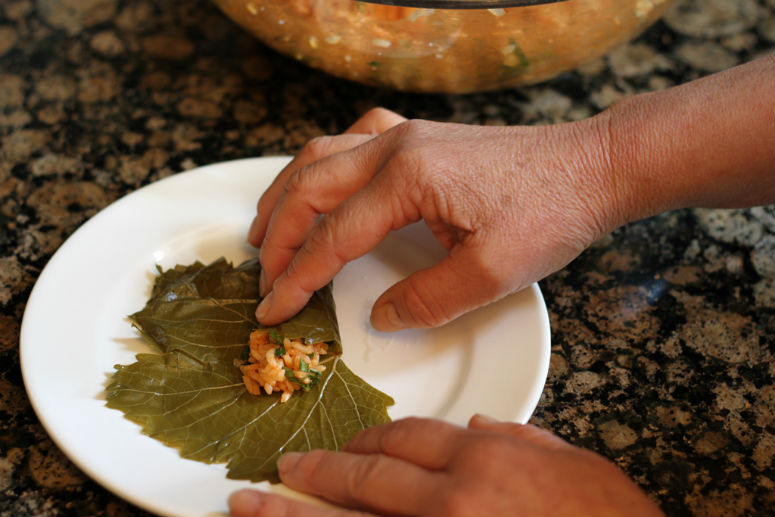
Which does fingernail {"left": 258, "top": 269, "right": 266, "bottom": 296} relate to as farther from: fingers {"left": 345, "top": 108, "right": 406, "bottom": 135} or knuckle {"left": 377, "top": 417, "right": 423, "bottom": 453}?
knuckle {"left": 377, "top": 417, "right": 423, "bottom": 453}

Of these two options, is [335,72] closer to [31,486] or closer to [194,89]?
[194,89]

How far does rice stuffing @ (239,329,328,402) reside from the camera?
1400 mm

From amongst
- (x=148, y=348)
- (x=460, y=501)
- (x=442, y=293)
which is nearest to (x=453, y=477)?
(x=460, y=501)

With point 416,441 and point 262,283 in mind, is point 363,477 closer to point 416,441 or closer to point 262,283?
point 416,441

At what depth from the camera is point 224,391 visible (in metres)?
1.41

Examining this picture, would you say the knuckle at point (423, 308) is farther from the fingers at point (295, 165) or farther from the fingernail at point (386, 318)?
the fingers at point (295, 165)

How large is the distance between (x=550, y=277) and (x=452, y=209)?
453 mm

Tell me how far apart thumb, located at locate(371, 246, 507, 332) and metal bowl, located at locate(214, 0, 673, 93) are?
23.0 inches

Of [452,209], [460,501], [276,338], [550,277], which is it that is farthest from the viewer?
[550,277]

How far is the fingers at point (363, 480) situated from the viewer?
1063 millimetres

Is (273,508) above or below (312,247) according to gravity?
below

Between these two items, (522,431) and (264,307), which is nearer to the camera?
(522,431)

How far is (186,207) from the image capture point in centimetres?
173

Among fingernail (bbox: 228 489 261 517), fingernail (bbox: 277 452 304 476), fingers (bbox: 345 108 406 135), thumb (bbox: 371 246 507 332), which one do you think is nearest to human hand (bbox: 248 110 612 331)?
thumb (bbox: 371 246 507 332)
